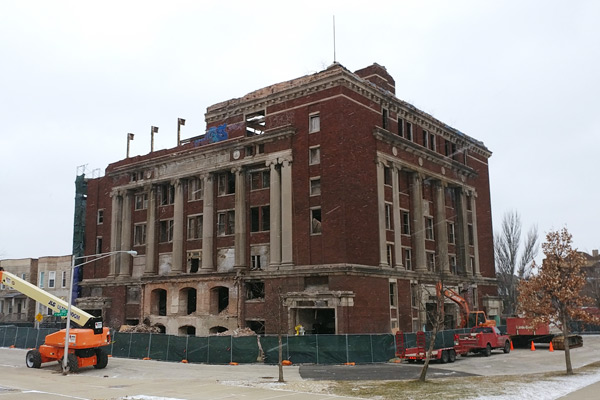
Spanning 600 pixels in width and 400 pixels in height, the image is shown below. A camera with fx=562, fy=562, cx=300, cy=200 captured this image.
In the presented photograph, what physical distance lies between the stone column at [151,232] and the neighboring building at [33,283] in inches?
881

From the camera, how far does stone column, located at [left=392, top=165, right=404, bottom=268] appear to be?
4688cm

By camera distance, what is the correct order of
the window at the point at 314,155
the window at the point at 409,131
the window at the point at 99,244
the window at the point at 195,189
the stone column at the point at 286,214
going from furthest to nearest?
the window at the point at 99,244 < the window at the point at 195,189 < the window at the point at 409,131 < the window at the point at 314,155 < the stone column at the point at 286,214

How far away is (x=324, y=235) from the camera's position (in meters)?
42.7

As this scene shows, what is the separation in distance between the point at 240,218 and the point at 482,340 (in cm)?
2153

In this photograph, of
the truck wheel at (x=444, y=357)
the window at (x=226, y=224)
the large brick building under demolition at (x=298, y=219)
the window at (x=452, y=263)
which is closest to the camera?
the truck wheel at (x=444, y=357)

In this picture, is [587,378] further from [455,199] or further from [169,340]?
[455,199]

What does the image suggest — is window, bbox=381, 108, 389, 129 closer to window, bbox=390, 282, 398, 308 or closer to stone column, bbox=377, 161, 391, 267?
stone column, bbox=377, 161, 391, 267

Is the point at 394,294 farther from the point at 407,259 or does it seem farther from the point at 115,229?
the point at 115,229

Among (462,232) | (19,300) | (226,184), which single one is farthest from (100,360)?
(19,300)

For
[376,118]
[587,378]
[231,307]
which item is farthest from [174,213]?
[587,378]

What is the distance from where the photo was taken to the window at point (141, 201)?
188ft

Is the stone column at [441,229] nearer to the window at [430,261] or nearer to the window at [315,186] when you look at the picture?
the window at [430,261]

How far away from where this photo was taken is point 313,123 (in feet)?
148

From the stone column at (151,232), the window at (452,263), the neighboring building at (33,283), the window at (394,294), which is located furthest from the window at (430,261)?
the neighboring building at (33,283)
